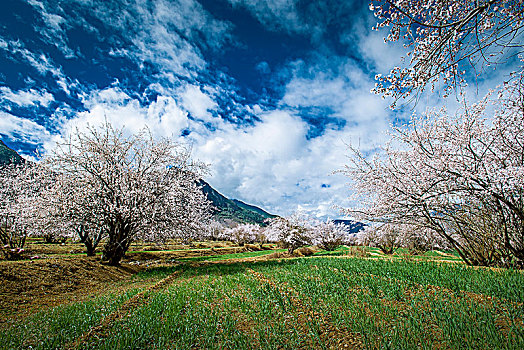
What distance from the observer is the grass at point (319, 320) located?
3436 mm

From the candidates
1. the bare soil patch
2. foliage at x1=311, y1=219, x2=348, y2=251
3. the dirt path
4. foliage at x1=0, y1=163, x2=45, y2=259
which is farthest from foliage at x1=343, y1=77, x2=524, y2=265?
A: foliage at x1=311, y1=219, x2=348, y2=251

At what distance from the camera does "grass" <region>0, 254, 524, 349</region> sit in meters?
3.44

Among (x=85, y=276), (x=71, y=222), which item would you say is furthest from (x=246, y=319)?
(x=71, y=222)

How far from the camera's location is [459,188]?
8.41m

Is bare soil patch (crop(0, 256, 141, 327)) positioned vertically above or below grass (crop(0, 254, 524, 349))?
below

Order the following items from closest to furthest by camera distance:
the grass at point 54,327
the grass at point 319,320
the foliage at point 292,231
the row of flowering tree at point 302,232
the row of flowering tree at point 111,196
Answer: the grass at point 319,320, the grass at point 54,327, the row of flowering tree at point 111,196, the foliage at point 292,231, the row of flowering tree at point 302,232

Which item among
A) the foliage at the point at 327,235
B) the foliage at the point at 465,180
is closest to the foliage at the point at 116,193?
the foliage at the point at 465,180

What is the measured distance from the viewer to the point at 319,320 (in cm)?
439

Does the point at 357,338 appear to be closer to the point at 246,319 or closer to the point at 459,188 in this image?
the point at 246,319

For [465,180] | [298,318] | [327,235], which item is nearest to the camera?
[298,318]

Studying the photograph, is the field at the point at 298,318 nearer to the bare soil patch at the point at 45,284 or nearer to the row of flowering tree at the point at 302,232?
the bare soil patch at the point at 45,284

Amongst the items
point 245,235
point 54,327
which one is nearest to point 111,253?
point 54,327

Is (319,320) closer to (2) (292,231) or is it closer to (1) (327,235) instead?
(2) (292,231)

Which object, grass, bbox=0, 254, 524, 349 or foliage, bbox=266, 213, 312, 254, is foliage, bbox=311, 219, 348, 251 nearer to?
foliage, bbox=266, 213, 312, 254
